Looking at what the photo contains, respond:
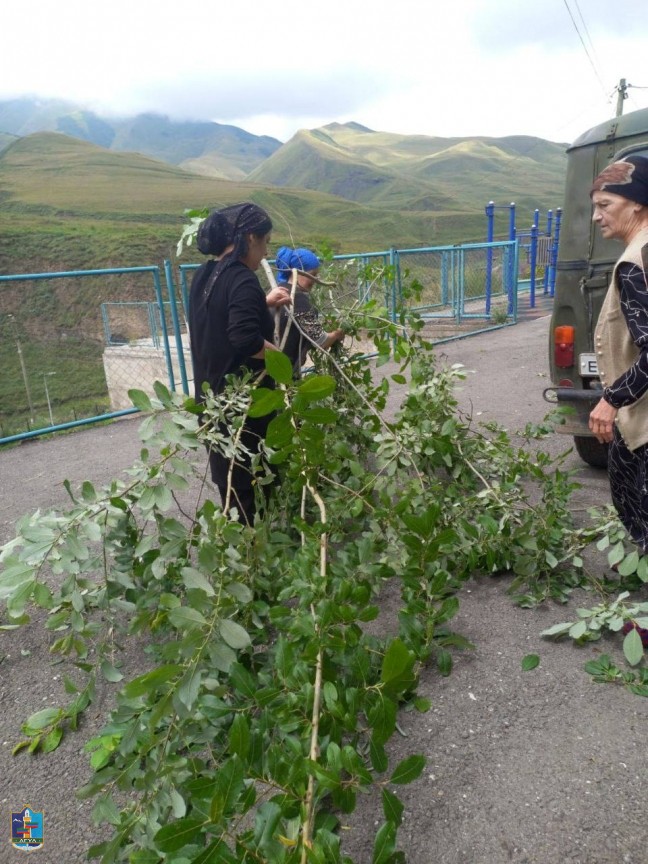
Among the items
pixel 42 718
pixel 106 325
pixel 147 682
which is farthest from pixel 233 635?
pixel 106 325

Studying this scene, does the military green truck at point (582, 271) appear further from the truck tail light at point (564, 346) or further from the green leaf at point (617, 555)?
the green leaf at point (617, 555)

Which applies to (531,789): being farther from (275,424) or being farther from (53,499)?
(53,499)

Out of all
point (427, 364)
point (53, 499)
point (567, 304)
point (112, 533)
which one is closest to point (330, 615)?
point (112, 533)

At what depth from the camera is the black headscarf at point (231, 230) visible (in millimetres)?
2764

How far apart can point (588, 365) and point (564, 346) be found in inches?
7.4

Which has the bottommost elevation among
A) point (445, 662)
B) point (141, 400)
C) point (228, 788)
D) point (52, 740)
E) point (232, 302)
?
point (52, 740)

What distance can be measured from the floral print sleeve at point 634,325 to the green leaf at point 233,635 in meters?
1.50

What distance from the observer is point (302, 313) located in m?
3.34

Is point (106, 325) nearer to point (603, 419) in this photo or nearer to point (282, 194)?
point (603, 419)

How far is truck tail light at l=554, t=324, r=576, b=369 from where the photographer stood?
3840 mm

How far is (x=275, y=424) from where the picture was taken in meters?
1.51

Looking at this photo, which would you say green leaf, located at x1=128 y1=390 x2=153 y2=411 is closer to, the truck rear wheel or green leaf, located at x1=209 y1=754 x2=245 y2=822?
green leaf, located at x1=209 y1=754 x2=245 y2=822

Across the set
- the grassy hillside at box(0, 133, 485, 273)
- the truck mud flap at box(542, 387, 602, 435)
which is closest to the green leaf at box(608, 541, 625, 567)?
the truck mud flap at box(542, 387, 602, 435)

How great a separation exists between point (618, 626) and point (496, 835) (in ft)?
3.18
